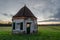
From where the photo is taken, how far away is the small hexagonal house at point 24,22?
78.5ft

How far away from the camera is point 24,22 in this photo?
24.1 metres

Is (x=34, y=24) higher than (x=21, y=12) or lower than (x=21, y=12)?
lower

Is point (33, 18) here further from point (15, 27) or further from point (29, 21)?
point (15, 27)

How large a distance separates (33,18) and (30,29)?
4.85ft

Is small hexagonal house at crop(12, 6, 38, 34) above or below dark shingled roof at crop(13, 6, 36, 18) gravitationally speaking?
below

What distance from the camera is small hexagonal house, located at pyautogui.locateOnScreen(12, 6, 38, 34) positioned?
23.9 meters

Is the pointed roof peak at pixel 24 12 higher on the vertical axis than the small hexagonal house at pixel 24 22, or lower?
higher

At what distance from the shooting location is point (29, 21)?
24.3 m

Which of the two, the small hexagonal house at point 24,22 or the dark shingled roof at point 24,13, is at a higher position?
the dark shingled roof at point 24,13

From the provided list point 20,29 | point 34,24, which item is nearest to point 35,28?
point 34,24

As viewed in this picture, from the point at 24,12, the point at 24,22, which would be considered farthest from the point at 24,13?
the point at 24,22

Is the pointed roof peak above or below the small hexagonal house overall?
above

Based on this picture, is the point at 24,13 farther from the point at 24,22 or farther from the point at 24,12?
the point at 24,22

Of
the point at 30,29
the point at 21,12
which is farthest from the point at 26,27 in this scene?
the point at 21,12
